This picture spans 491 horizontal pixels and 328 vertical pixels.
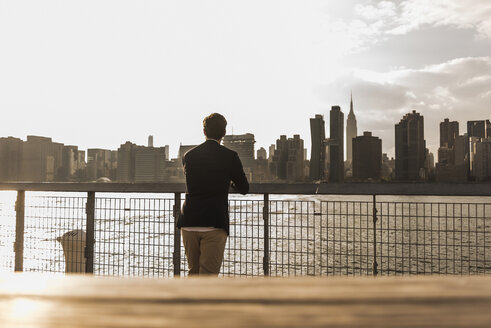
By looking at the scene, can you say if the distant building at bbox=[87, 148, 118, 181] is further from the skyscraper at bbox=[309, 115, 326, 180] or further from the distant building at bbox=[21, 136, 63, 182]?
the skyscraper at bbox=[309, 115, 326, 180]

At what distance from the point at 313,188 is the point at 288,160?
89713 mm

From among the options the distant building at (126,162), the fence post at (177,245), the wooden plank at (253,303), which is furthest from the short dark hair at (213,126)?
the distant building at (126,162)

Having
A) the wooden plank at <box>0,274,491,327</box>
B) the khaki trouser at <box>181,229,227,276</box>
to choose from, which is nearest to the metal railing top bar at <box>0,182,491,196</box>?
the khaki trouser at <box>181,229,227,276</box>

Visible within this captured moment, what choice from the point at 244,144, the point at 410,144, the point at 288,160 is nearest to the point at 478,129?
the point at 410,144

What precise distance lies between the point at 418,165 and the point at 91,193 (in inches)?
4032

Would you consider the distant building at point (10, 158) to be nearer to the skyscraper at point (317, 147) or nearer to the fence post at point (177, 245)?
the skyscraper at point (317, 147)

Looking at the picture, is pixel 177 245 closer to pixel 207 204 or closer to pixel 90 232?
pixel 90 232

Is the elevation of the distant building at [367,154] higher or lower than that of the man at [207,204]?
higher

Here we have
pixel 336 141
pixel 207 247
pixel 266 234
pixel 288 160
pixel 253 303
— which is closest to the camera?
pixel 253 303

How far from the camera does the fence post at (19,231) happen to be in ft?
18.0

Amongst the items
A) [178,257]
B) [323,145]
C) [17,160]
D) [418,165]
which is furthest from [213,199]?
[323,145]

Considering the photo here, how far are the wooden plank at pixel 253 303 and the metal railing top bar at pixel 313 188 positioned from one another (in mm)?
3600

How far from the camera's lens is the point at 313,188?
14.3 ft

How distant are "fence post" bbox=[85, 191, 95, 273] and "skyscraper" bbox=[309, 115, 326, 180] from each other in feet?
250
